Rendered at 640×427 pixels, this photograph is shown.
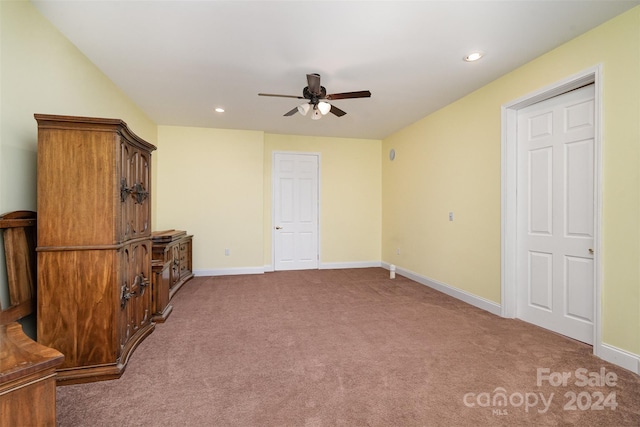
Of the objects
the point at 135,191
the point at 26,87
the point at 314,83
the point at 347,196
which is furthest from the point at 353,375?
the point at 347,196

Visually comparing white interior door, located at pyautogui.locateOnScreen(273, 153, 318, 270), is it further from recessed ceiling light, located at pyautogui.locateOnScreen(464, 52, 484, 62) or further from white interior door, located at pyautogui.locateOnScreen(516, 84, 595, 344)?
white interior door, located at pyautogui.locateOnScreen(516, 84, 595, 344)

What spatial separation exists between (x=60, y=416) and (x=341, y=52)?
329cm

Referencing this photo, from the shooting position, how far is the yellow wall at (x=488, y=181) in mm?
2135

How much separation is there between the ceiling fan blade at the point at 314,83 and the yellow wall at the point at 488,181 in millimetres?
2054

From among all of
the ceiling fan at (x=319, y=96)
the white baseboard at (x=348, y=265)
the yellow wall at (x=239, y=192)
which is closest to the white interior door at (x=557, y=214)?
the ceiling fan at (x=319, y=96)

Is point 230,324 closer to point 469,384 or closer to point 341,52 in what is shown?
point 469,384

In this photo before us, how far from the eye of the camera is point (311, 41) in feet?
8.20

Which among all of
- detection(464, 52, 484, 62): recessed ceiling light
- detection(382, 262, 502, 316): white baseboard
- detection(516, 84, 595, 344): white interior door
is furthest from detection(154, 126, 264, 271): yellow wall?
detection(516, 84, 595, 344): white interior door

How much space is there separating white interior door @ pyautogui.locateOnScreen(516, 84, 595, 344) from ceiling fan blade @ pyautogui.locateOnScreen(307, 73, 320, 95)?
7.21 feet

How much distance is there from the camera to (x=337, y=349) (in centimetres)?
245

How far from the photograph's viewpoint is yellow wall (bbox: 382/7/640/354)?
2135 millimetres

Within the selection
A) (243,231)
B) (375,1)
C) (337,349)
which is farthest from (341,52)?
(243,231)

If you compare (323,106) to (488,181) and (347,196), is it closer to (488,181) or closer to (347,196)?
(488,181)

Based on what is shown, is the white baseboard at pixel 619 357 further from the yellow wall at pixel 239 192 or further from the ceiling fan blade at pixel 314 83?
the yellow wall at pixel 239 192
